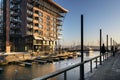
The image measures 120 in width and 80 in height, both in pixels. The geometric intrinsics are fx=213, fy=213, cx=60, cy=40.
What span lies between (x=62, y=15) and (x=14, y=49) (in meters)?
47.9

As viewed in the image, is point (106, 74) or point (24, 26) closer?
point (106, 74)

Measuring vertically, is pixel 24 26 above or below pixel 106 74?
above

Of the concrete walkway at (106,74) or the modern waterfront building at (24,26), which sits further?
the modern waterfront building at (24,26)

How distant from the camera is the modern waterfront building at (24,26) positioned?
71.9 m

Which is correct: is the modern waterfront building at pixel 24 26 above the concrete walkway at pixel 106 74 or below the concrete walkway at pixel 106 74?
above

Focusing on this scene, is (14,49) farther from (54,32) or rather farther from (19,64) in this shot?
(54,32)

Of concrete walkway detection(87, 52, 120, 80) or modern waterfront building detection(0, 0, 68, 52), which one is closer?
concrete walkway detection(87, 52, 120, 80)

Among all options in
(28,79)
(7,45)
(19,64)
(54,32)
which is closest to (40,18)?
(54,32)

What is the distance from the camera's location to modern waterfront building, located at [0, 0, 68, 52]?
236ft

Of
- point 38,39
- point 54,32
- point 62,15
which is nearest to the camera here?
point 38,39

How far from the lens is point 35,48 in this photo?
8738 cm

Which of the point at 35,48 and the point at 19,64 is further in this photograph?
the point at 35,48

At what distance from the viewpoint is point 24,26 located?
81875 mm

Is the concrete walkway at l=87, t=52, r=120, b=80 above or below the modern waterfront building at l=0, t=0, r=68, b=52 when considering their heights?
below
